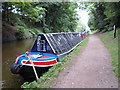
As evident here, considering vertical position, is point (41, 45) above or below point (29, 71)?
above

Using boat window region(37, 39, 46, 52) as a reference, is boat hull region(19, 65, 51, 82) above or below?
below

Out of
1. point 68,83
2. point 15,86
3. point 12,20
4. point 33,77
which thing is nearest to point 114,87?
point 68,83

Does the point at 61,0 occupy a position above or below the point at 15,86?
above

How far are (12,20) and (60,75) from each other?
20269 mm

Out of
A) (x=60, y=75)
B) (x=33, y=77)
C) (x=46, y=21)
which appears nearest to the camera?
(x=60, y=75)

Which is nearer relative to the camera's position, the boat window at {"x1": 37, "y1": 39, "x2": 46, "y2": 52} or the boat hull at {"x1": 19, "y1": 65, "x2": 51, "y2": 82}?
the boat hull at {"x1": 19, "y1": 65, "x2": 51, "y2": 82}

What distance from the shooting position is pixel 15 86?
508 cm

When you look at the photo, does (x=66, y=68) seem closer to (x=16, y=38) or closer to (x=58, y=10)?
(x=16, y=38)

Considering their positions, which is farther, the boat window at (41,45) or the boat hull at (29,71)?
the boat window at (41,45)

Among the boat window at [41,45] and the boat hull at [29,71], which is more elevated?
the boat window at [41,45]

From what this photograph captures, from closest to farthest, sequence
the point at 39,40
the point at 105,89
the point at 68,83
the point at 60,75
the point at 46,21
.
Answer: the point at 105,89 < the point at 68,83 < the point at 60,75 < the point at 39,40 < the point at 46,21

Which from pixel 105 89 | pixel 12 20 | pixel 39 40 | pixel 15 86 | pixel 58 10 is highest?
pixel 58 10

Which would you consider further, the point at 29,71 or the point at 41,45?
the point at 41,45

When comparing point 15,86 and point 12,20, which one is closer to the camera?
point 15,86
